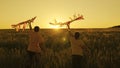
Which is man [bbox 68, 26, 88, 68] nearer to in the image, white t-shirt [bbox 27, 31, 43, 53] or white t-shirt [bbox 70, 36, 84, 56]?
white t-shirt [bbox 70, 36, 84, 56]

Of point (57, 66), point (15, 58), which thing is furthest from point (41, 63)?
point (15, 58)

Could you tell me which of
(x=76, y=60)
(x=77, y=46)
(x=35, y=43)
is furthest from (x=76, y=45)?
(x=35, y=43)

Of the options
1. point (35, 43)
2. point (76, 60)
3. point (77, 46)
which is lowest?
point (76, 60)

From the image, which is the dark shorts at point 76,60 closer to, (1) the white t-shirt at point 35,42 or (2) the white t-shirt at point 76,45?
(2) the white t-shirt at point 76,45

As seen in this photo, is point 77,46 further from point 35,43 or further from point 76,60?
point 35,43

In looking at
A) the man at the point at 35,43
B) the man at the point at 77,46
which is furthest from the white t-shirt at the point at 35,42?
the man at the point at 77,46

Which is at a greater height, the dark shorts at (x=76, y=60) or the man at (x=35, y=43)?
the man at (x=35, y=43)

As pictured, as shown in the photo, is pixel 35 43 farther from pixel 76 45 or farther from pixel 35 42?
pixel 76 45

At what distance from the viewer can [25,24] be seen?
1123 centimetres

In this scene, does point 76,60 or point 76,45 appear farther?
point 76,60

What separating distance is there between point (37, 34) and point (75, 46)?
1.30 m

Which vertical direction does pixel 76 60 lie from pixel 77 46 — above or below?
below

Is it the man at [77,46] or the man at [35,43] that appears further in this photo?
the man at [35,43]

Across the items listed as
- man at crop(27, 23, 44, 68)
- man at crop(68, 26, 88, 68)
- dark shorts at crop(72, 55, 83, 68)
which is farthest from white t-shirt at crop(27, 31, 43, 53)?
dark shorts at crop(72, 55, 83, 68)
